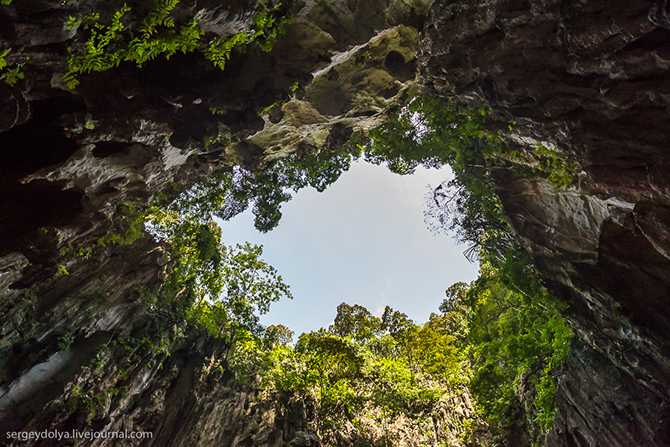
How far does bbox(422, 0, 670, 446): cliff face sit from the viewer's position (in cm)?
514

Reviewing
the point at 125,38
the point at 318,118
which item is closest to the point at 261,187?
the point at 318,118

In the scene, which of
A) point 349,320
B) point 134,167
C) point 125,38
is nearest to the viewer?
point 125,38

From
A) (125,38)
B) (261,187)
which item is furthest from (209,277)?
(125,38)

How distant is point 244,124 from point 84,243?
699cm

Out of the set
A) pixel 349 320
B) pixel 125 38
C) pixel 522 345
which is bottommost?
pixel 522 345

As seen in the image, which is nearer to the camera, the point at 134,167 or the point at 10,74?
the point at 10,74

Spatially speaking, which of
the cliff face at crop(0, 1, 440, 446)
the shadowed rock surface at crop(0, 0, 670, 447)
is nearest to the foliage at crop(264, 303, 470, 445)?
the cliff face at crop(0, 1, 440, 446)

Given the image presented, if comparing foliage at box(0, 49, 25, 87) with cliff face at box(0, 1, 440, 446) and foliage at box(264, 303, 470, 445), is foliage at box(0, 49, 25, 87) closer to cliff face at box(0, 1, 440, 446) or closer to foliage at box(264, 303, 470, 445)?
cliff face at box(0, 1, 440, 446)

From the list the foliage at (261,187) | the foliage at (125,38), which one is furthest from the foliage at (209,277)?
the foliage at (125,38)

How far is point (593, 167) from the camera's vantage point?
6.12 metres

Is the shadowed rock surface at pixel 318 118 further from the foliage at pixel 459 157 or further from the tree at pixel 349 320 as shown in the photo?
the tree at pixel 349 320

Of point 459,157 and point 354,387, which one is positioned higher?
point 459,157

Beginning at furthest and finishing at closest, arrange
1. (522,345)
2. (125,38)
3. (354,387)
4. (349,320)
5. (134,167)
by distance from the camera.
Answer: (349,320)
(354,387)
(522,345)
(134,167)
(125,38)

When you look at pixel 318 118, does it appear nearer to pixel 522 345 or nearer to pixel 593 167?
pixel 593 167
